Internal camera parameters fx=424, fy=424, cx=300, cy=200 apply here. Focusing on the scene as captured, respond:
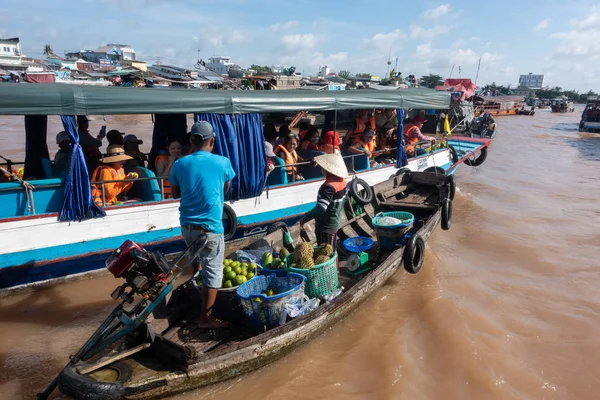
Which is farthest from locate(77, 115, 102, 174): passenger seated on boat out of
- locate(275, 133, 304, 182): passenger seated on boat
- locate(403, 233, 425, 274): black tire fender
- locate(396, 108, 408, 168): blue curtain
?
locate(396, 108, 408, 168): blue curtain

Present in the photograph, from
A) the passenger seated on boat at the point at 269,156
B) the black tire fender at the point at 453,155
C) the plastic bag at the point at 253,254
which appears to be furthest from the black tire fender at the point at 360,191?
the black tire fender at the point at 453,155

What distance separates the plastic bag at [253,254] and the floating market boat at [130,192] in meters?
0.67

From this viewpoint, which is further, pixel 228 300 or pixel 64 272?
pixel 64 272

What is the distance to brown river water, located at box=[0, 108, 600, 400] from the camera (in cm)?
422

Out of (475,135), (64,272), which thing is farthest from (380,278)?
(475,135)

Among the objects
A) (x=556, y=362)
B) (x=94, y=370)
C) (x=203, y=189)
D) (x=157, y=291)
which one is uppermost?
(x=203, y=189)

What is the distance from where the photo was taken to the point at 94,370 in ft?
10.7

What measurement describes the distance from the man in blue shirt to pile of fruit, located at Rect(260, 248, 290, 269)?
97cm

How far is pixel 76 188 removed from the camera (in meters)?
5.27

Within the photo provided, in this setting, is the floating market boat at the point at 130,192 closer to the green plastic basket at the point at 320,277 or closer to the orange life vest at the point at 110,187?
the orange life vest at the point at 110,187

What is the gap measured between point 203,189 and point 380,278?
8.63ft

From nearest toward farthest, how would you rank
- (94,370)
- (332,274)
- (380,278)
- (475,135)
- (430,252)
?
1. (94,370)
2. (332,274)
3. (380,278)
4. (430,252)
5. (475,135)

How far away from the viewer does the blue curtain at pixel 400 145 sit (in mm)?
8977

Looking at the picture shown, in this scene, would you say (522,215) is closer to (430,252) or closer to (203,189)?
(430,252)
